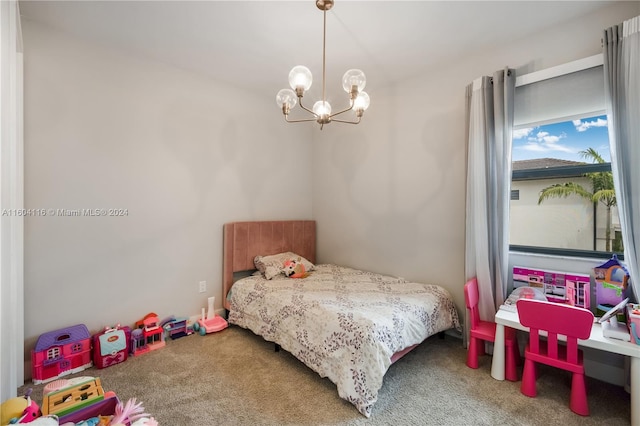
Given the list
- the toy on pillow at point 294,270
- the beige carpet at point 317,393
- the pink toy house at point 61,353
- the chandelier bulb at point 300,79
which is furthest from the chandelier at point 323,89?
the pink toy house at point 61,353

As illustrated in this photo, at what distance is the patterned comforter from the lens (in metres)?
1.80

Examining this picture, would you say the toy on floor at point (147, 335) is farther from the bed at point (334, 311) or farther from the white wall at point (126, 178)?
the bed at point (334, 311)

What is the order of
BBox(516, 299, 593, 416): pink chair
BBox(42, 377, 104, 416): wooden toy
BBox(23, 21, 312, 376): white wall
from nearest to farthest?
BBox(42, 377, 104, 416): wooden toy < BBox(516, 299, 593, 416): pink chair < BBox(23, 21, 312, 376): white wall

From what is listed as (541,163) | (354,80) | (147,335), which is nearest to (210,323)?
(147,335)

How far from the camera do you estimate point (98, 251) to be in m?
2.43

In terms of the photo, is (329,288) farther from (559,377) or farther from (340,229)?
(559,377)

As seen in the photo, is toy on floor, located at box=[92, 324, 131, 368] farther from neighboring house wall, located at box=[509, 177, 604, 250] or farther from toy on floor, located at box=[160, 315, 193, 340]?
neighboring house wall, located at box=[509, 177, 604, 250]

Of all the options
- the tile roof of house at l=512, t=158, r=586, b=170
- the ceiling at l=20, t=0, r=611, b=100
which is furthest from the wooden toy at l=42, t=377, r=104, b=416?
the tile roof of house at l=512, t=158, r=586, b=170

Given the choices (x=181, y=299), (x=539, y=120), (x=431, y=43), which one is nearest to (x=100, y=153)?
(x=181, y=299)

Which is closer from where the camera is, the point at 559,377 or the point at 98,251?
the point at 559,377

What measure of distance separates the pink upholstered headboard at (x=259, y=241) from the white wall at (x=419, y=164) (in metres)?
0.36

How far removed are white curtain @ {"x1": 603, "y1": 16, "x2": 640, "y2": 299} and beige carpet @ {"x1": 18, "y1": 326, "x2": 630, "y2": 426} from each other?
89cm

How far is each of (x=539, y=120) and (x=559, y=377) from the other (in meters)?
2.02

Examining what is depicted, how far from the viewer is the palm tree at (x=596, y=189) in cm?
208
